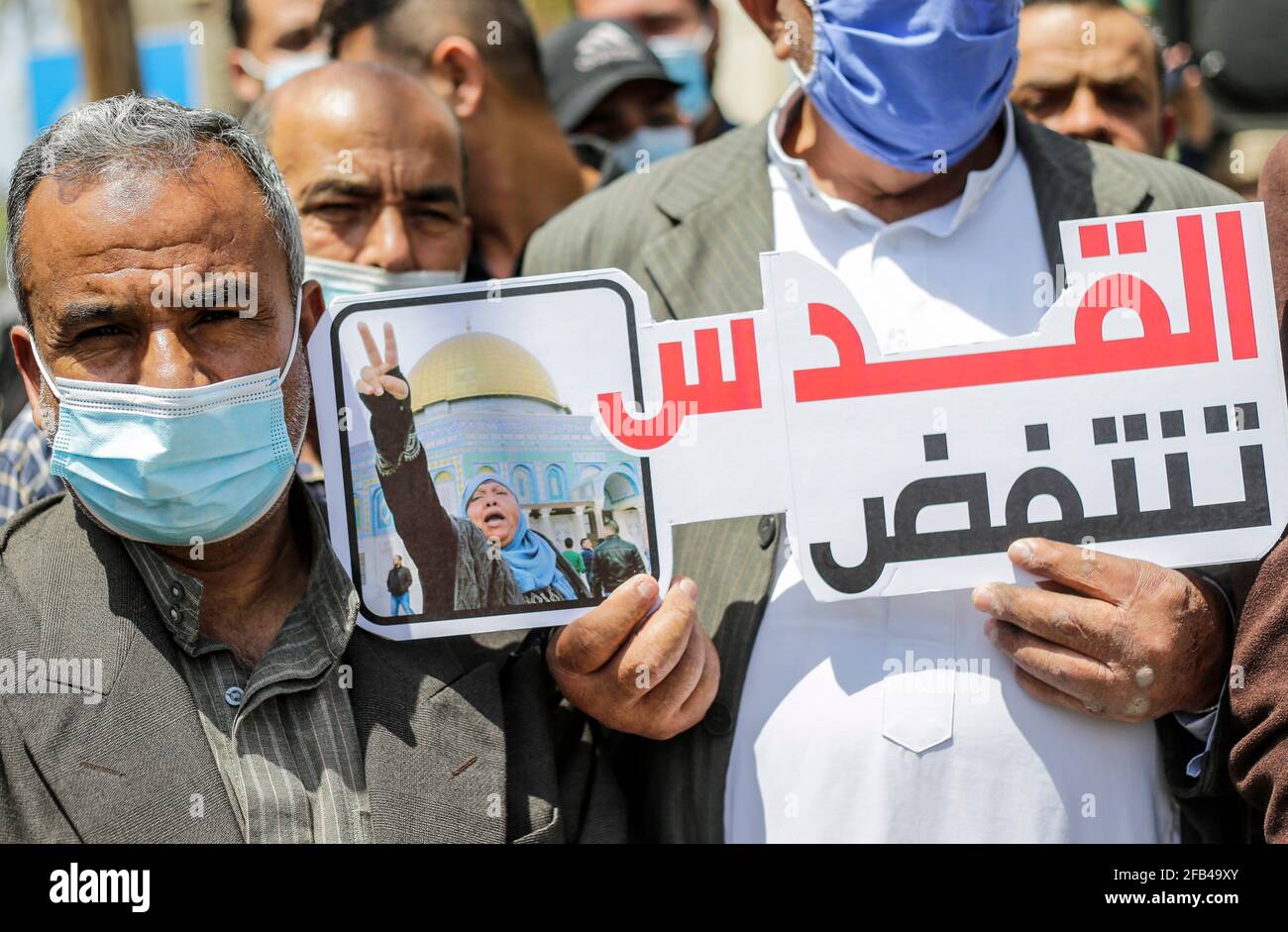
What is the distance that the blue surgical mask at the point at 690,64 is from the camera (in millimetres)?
5547

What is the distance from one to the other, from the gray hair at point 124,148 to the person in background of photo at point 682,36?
340 cm

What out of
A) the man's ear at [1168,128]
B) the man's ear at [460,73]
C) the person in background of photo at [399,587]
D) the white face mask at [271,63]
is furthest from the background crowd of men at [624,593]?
the man's ear at [1168,128]

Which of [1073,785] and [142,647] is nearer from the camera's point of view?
[142,647]

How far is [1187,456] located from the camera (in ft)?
7.80

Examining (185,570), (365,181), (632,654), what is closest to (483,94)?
(365,181)

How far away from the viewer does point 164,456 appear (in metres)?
2.15

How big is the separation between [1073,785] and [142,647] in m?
1.55

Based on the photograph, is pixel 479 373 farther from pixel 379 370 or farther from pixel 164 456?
pixel 164 456

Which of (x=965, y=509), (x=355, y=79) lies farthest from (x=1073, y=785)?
Answer: (x=355, y=79)

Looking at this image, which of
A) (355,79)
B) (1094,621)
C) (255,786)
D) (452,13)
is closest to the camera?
(255,786)

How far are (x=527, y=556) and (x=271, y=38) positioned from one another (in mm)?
3283

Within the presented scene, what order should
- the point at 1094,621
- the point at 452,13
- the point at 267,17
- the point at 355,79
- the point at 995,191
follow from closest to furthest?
the point at 1094,621 < the point at 995,191 < the point at 355,79 < the point at 452,13 < the point at 267,17

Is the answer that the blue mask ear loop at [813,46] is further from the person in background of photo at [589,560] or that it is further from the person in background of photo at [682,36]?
the person in background of photo at [682,36]
